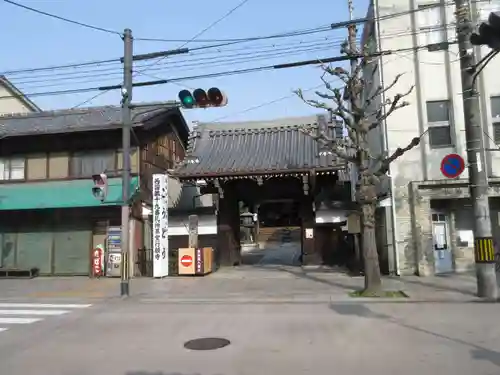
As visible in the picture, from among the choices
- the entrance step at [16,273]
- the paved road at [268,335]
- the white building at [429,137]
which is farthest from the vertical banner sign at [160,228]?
the white building at [429,137]

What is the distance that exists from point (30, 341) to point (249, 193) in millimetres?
14203

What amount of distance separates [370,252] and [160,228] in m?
8.47

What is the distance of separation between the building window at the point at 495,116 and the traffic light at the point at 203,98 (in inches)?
384

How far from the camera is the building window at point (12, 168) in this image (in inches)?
808

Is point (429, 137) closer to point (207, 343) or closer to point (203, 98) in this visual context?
point (203, 98)

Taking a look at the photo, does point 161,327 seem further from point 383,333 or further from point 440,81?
point 440,81

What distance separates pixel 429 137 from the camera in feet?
55.7

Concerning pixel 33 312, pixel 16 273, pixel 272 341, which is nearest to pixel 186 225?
pixel 16 273

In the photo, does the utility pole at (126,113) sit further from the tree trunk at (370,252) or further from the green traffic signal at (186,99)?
the tree trunk at (370,252)

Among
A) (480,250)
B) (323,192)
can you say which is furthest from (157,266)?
(480,250)

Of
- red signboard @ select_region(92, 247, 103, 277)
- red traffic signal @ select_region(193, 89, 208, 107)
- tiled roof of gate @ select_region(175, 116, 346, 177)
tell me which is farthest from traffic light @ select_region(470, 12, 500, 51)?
red signboard @ select_region(92, 247, 103, 277)

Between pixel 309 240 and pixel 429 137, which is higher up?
pixel 429 137

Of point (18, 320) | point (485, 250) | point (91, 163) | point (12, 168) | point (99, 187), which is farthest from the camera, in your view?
point (12, 168)

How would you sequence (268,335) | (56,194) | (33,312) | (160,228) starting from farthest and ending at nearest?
(56,194) < (160,228) < (33,312) < (268,335)
